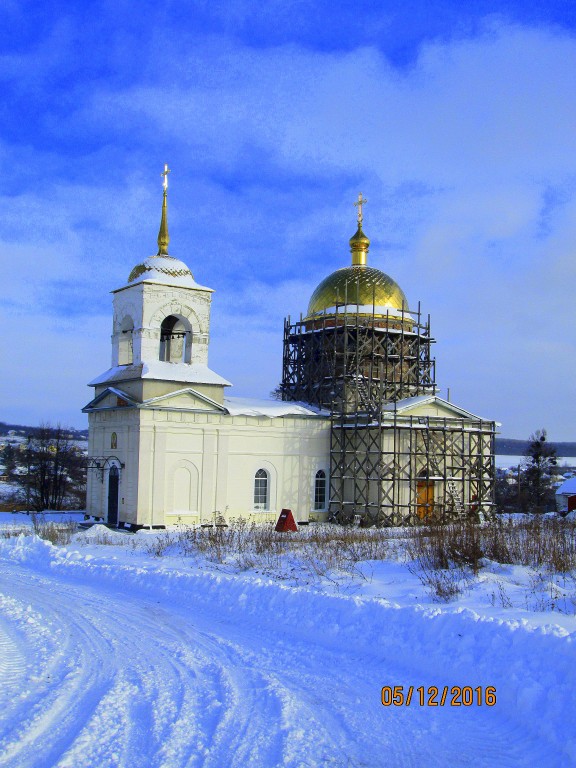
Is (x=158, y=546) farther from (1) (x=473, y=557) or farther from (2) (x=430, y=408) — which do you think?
(2) (x=430, y=408)

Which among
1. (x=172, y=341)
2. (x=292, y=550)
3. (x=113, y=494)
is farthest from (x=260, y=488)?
(x=292, y=550)

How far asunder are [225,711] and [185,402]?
19.8 meters

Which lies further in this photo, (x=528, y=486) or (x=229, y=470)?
(x=528, y=486)

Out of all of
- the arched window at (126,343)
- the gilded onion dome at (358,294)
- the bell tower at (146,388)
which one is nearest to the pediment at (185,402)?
the bell tower at (146,388)

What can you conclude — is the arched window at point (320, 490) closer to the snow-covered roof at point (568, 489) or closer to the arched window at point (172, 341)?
the arched window at point (172, 341)

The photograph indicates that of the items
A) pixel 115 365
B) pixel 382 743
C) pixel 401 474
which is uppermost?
pixel 115 365

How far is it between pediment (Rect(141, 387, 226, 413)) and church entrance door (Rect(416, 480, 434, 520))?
815 centimetres

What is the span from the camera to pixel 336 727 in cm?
638

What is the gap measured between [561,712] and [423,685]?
157 centimetres

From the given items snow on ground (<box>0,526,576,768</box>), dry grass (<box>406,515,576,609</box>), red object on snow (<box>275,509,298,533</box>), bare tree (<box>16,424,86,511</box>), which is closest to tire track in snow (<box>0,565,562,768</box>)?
snow on ground (<box>0,526,576,768</box>)

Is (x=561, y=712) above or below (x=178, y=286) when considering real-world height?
below

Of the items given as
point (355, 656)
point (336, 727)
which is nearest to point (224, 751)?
point (336, 727)

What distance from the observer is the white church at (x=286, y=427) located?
2594 centimetres

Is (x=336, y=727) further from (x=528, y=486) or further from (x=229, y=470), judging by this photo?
(x=528, y=486)
